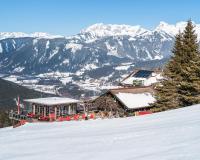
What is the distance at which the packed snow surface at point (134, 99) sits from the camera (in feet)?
148

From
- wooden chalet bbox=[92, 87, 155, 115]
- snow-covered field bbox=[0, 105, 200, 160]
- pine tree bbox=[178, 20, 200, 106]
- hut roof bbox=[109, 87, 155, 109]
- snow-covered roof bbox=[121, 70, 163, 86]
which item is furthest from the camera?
snow-covered roof bbox=[121, 70, 163, 86]

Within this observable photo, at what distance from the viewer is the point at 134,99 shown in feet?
153

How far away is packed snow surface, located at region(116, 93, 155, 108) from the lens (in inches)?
1773

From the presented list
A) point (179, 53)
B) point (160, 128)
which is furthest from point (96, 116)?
point (160, 128)

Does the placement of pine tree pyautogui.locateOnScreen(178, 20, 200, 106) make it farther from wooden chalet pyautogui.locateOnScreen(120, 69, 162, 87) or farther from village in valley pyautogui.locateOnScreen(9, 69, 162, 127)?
wooden chalet pyautogui.locateOnScreen(120, 69, 162, 87)

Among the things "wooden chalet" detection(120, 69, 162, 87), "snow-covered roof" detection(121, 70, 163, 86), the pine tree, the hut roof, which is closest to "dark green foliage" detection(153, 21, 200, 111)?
the pine tree

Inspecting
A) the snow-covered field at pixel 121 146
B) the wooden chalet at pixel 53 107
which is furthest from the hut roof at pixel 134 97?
the snow-covered field at pixel 121 146

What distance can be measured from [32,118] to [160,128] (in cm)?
3181

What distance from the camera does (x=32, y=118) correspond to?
44312 mm

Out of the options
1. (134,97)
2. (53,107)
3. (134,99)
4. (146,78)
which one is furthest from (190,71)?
(146,78)

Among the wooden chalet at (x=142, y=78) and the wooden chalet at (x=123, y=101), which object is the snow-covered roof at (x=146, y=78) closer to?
the wooden chalet at (x=142, y=78)

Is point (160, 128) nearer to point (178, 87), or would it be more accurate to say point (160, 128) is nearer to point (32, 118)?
point (178, 87)

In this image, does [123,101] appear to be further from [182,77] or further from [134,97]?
[182,77]

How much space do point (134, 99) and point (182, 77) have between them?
12.6 metres
